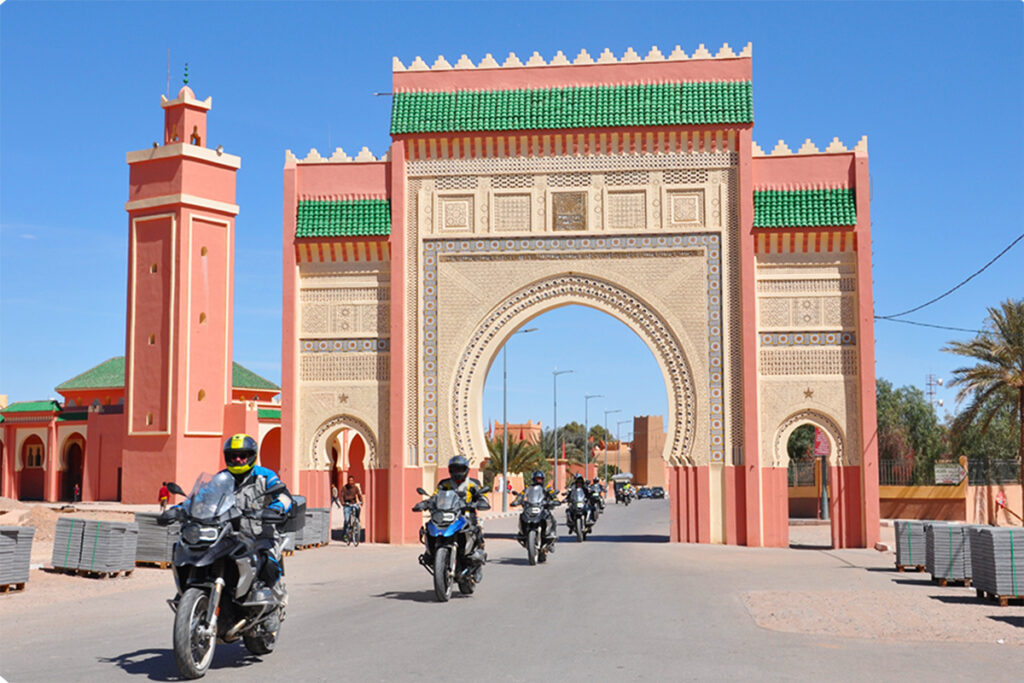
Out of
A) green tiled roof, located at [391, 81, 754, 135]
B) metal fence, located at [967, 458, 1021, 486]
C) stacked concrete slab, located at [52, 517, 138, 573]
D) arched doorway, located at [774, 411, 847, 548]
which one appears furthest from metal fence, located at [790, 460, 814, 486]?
stacked concrete slab, located at [52, 517, 138, 573]

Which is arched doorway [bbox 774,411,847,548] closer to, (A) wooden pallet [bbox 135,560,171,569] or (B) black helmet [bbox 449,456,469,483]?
(B) black helmet [bbox 449,456,469,483]

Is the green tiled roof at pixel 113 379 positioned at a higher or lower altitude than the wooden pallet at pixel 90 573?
higher

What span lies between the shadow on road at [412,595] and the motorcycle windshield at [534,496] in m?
4.42

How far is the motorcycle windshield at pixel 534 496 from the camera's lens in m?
17.2

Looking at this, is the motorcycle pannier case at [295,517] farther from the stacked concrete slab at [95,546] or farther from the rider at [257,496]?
the stacked concrete slab at [95,546]

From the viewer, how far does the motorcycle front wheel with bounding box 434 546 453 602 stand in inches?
458

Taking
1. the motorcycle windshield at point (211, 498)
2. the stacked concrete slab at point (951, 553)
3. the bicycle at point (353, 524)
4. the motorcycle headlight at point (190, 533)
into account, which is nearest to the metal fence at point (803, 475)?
the bicycle at point (353, 524)

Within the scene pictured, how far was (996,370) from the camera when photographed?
28.5 meters

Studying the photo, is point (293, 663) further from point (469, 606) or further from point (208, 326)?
point (208, 326)

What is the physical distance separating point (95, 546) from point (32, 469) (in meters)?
36.6

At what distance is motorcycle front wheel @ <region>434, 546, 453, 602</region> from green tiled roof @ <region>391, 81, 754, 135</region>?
13.1 metres

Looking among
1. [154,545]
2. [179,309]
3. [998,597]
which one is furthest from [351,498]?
[179,309]

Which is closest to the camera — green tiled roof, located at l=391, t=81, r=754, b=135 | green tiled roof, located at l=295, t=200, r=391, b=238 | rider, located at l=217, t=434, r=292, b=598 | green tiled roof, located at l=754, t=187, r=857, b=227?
rider, located at l=217, t=434, r=292, b=598

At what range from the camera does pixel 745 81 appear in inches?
895
